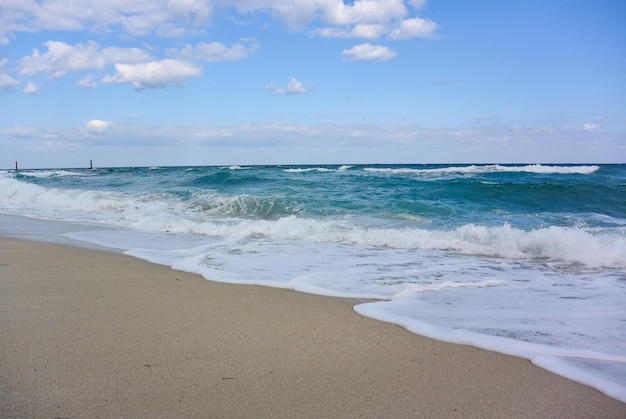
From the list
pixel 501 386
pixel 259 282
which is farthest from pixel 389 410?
pixel 259 282

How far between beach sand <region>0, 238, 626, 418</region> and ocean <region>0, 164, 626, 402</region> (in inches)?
14.3

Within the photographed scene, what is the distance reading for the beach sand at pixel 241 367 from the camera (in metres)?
2.33

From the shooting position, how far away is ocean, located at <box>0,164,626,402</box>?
368 cm

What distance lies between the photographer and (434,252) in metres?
7.73

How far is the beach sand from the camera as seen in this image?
2332 mm

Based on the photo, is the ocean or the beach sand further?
the ocean

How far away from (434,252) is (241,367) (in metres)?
5.46

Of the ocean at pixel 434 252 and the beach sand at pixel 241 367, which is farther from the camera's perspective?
the ocean at pixel 434 252

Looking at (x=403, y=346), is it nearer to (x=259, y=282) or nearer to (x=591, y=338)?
(x=591, y=338)

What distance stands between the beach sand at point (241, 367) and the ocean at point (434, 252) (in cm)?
36

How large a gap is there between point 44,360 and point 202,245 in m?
5.34

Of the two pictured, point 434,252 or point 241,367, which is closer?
point 241,367

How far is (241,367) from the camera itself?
9.14 ft

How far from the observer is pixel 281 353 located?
304 cm
